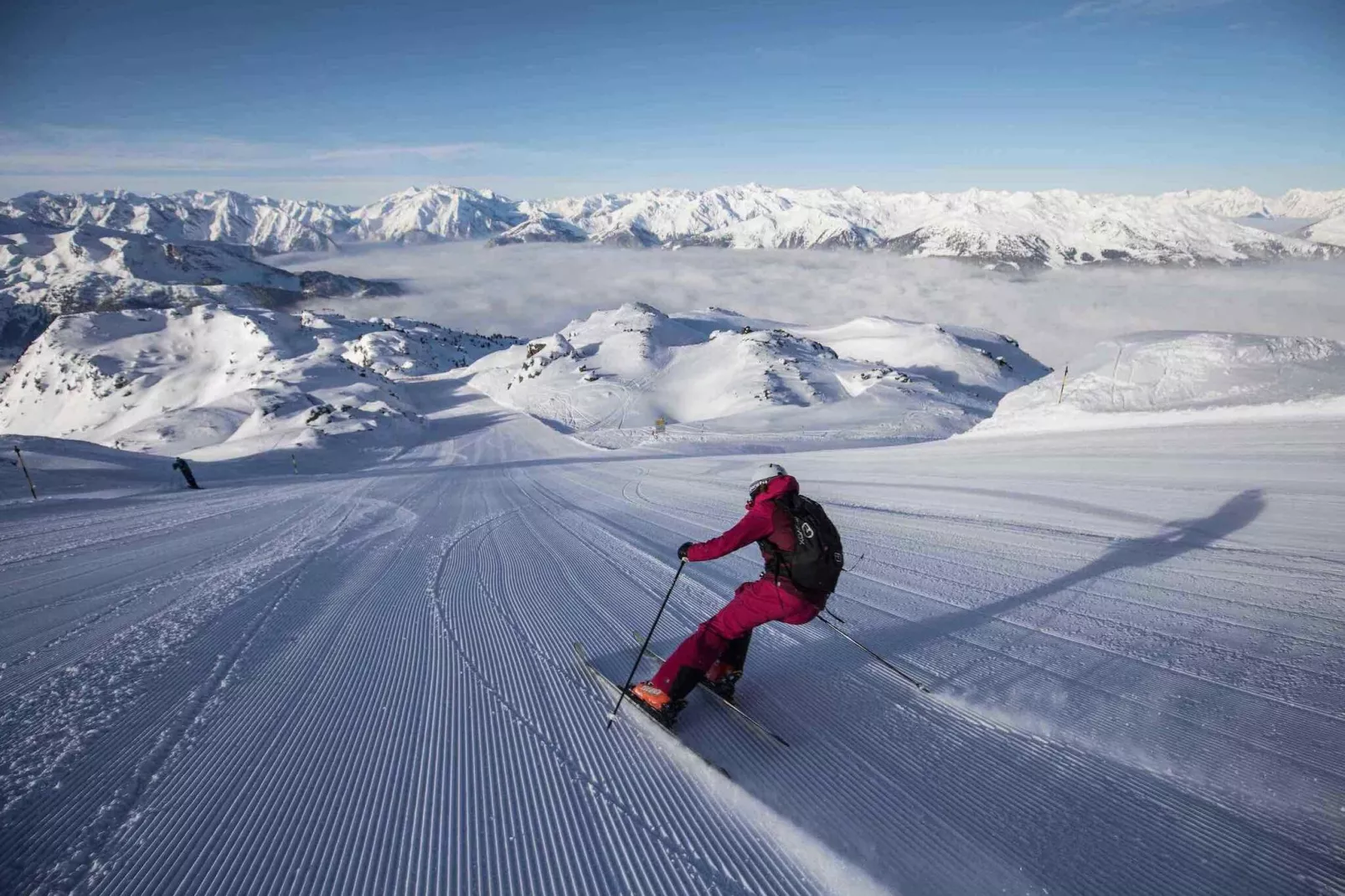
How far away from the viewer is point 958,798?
3.16 metres

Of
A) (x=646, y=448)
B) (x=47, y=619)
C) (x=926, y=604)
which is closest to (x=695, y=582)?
(x=926, y=604)

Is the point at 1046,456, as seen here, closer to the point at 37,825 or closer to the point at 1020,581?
the point at 1020,581

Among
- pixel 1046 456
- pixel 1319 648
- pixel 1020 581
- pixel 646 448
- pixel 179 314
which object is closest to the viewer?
pixel 1319 648

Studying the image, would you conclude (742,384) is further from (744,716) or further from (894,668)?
(744,716)

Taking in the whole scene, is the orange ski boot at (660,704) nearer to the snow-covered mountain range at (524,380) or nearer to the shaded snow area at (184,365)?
the snow-covered mountain range at (524,380)

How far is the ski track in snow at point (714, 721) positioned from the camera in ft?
9.49

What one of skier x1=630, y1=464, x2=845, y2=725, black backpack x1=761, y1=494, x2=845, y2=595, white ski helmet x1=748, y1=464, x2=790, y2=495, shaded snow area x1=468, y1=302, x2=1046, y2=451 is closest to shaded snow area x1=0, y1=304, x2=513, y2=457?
shaded snow area x1=468, y1=302, x2=1046, y2=451

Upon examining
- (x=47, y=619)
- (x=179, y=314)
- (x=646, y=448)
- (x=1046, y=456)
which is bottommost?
(x=646, y=448)

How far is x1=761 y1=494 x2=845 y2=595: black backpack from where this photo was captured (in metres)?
3.70

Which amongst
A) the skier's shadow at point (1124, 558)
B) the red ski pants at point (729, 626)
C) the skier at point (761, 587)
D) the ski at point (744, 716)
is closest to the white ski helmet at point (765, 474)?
the skier at point (761, 587)

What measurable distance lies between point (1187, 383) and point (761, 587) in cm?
1505

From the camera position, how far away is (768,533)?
3775 millimetres

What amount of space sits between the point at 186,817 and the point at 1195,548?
943 cm

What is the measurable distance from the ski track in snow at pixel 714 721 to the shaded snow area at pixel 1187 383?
3.31 metres
